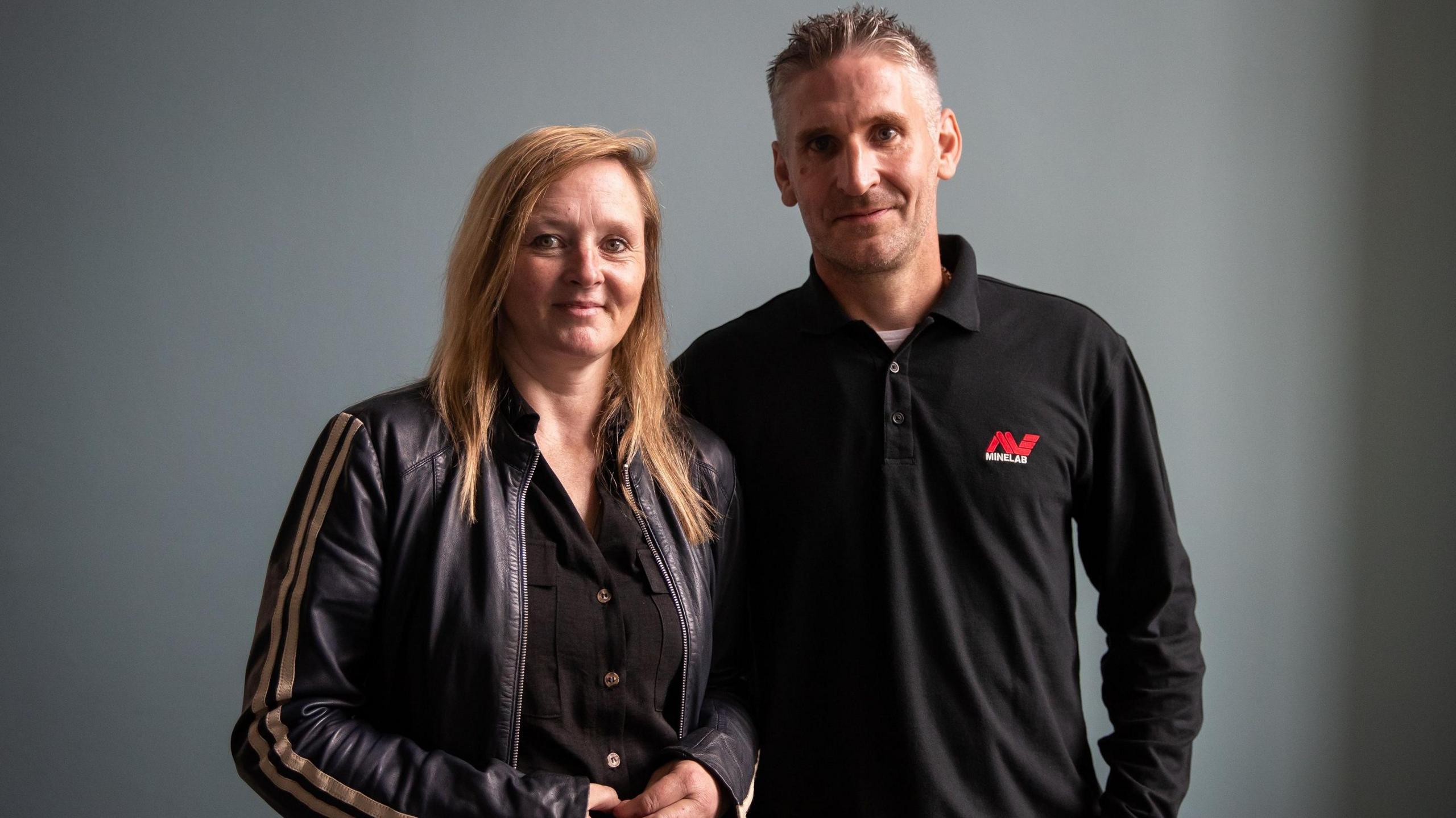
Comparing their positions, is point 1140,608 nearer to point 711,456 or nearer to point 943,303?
point 943,303

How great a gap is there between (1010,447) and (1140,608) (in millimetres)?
361

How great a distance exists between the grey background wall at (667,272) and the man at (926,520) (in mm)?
629

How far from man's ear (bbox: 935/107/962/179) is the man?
0.05m

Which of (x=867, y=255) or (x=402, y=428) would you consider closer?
(x=402, y=428)

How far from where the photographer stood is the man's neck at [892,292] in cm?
173

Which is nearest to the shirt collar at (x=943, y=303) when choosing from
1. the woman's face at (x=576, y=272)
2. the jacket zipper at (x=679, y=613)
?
the woman's face at (x=576, y=272)

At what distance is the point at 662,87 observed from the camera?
2318mm

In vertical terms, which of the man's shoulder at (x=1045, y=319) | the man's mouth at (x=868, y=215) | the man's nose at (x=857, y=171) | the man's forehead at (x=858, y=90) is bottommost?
the man's shoulder at (x=1045, y=319)

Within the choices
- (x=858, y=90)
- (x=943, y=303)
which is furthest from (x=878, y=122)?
(x=943, y=303)

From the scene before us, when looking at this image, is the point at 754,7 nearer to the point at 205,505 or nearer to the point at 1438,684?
the point at 205,505

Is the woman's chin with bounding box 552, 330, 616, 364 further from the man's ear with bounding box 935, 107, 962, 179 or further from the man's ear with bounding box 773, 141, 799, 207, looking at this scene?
the man's ear with bounding box 935, 107, 962, 179

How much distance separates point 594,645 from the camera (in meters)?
1.43

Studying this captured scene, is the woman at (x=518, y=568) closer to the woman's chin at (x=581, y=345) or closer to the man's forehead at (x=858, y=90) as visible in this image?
the woman's chin at (x=581, y=345)

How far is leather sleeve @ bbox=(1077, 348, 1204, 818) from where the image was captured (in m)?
1.67
